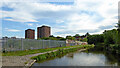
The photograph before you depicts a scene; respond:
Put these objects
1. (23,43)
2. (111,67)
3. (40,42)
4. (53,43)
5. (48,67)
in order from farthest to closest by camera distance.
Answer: (53,43) < (40,42) < (23,43) < (111,67) < (48,67)

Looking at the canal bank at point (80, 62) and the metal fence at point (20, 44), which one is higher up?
the metal fence at point (20, 44)

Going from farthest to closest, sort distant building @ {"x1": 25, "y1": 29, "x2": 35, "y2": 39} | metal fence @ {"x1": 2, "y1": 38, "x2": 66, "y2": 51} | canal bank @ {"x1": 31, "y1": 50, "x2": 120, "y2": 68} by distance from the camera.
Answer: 1. distant building @ {"x1": 25, "y1": 29, "x2": 35, "y2": 39}
2. metal fence @ {"x1": 2, "y1": 38, "x2": 66, "y2": 51}
3. canal bank @ {"x1": 31, "y1": 50, "x2": 120, "y2": 68}

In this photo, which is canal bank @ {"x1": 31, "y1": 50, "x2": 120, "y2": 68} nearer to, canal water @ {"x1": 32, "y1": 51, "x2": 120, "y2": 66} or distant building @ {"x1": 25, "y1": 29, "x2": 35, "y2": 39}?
canal water @ {"x1": 32, "y1": 51, "x2": 120, "y2": 66}

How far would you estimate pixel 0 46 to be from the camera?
12695 millimetres

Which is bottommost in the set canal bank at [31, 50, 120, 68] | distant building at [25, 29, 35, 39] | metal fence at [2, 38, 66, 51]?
canal bank at [31, 50, 120, 68]

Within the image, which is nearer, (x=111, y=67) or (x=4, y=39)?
(x=111, y=67)

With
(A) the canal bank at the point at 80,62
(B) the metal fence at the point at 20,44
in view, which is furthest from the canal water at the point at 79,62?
(B) the metal fence at the point at 20,44

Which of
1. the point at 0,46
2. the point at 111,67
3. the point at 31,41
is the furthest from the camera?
the point at 31,41

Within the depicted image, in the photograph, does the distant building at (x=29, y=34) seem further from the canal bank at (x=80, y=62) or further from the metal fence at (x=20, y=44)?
the canal bank at (x=80, y=62)

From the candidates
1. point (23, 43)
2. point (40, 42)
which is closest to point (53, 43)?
point (40, 42)

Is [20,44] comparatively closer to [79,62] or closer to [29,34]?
[79,62]

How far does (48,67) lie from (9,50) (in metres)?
7.85

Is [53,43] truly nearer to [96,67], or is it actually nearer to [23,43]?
[23,43]

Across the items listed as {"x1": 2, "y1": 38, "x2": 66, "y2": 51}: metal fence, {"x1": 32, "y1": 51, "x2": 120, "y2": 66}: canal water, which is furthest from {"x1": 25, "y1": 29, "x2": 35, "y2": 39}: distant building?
{"x1": 32, "y1": 51, "x2": 120, "y2": 66}: canal water
